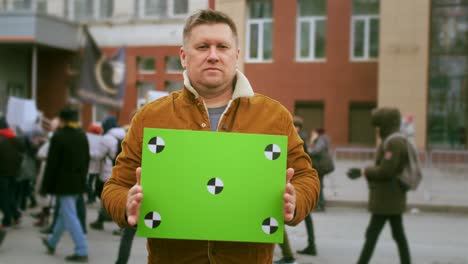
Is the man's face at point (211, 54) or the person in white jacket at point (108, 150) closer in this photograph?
the man's face at point (211, 54)

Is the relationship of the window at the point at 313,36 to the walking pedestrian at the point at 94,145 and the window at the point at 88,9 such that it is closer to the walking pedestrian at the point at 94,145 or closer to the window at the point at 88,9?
the walking pedestrian at the point at 94,145

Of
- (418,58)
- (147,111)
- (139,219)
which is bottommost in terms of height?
(139,219)

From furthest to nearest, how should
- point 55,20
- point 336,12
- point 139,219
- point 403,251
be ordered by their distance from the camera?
point 55,20, point 336,12, point 403,251, point 139,219

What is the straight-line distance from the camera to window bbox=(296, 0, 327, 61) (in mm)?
18675

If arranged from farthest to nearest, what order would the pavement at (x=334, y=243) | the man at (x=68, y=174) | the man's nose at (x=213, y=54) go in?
the pavement at (x=334, y=243) < the man at (x=68, y=174) < the man's nose at (x=213, y=54)

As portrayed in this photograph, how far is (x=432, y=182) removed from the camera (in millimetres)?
15344

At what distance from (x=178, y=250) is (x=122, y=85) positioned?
52.0 feet

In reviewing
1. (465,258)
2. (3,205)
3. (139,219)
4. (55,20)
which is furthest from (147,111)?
(55,20)

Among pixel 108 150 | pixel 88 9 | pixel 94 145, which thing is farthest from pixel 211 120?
pixel 88 9

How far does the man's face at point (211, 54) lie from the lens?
8.25ft

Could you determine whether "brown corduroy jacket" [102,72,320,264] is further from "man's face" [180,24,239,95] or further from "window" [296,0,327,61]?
"window" [296,0,327,61]

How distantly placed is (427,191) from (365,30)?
9629mm

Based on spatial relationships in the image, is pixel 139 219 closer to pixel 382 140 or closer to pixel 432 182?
pixel 382 140

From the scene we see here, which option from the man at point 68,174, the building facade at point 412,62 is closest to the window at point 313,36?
the building facade at point 412,62
